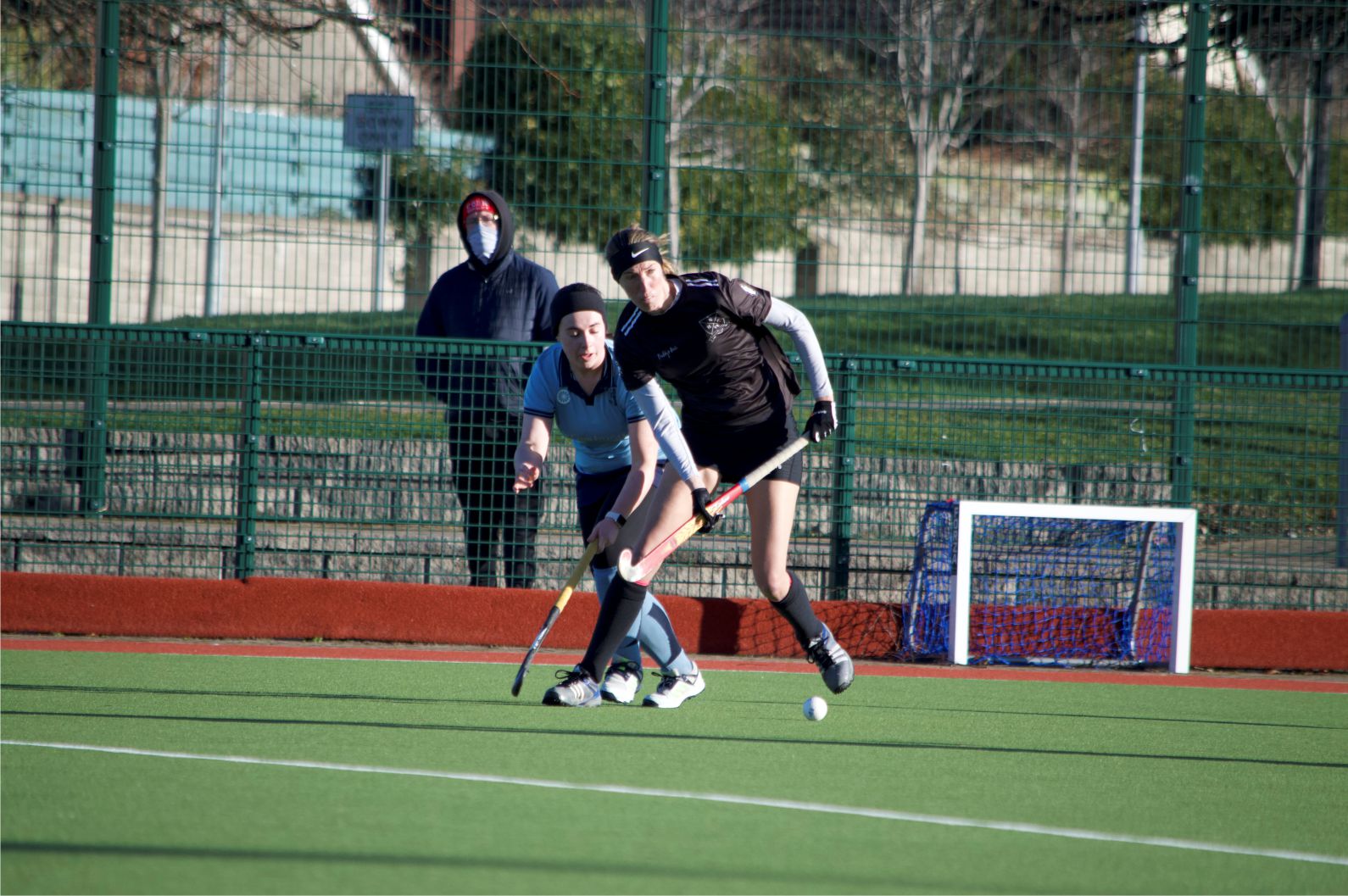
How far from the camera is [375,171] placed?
8.66m

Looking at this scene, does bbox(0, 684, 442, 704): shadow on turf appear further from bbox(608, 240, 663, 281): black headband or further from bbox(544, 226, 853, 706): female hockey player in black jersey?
bbox(608, 240, 663, 281): black headband

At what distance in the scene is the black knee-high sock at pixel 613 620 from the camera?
570 cm

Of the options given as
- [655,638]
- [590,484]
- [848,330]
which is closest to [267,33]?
[848,330]

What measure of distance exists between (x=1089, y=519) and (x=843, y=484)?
131 centimetres

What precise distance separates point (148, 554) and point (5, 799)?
4.33 m

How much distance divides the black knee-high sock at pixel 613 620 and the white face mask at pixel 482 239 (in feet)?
9.41

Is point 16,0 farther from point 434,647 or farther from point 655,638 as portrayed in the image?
point 655,638

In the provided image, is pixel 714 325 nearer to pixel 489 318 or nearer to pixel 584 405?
pixel 584 405

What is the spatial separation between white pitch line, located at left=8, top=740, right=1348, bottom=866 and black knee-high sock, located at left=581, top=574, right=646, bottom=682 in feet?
4.48

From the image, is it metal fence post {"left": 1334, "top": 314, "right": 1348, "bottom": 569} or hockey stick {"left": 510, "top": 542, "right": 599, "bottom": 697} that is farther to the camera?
metal fence post {"left": 1334, "top": 314, "right": 1348, "bottom": 569}

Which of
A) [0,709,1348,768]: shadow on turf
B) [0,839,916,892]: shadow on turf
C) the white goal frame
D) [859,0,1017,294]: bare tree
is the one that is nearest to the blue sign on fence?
[859,0,1017,294]: bare tree

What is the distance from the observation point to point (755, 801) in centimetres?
414

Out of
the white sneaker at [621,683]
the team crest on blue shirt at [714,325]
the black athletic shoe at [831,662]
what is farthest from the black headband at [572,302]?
the black athletic shoe at [831,662]

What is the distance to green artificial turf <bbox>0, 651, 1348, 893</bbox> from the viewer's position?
3367 millimetres
